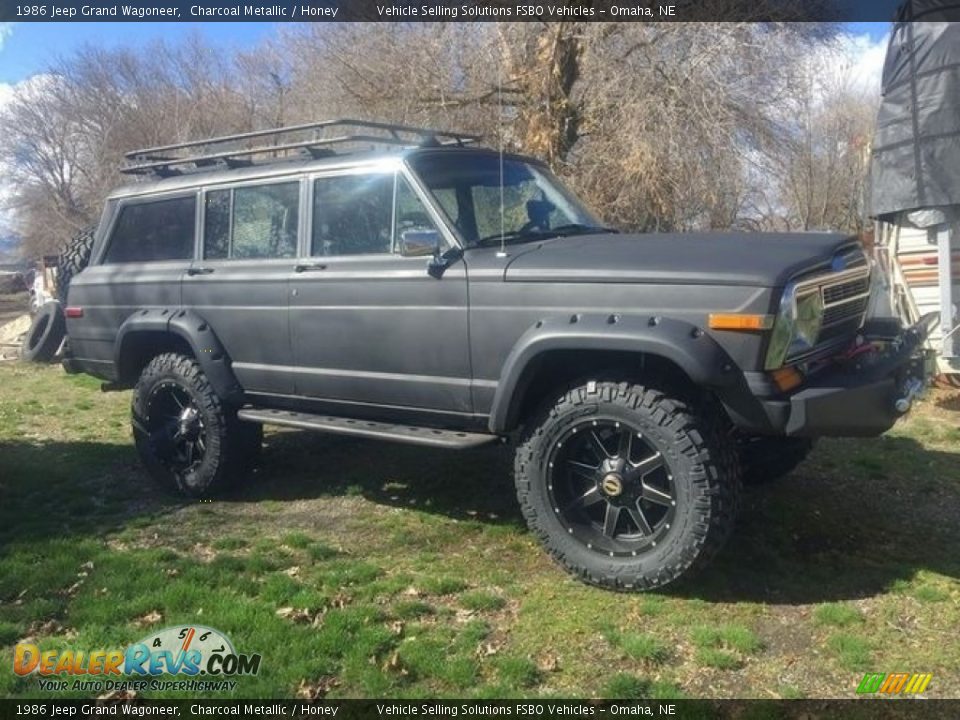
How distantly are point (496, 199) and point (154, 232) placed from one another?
2661mm

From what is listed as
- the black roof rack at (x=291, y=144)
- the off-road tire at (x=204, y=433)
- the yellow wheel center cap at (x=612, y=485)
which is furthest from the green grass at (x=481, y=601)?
the black roof rack at (x=291, y=144)

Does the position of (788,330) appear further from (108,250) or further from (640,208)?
(640,208)

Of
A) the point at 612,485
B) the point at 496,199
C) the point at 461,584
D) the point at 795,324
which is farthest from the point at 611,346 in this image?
the point at 496,199

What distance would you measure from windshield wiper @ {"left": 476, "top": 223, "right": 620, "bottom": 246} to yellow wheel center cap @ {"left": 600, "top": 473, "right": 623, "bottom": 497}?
4.78ft

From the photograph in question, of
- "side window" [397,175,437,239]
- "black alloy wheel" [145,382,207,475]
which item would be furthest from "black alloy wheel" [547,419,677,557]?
"black alloy wheel" [145,382,207,475]

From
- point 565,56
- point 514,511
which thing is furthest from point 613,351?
point 565,56

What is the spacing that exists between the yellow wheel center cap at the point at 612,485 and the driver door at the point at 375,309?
34.2 inches

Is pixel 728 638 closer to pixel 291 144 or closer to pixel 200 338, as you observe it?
pixel 200 338

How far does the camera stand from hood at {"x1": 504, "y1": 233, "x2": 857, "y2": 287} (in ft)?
12.3

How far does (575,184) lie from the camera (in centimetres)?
1255

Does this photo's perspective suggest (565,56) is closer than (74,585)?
No

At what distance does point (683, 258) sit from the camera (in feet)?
13.0

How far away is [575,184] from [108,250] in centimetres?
762

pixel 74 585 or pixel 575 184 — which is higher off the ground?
pixel 575 184
